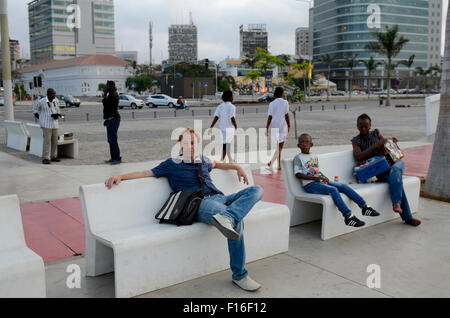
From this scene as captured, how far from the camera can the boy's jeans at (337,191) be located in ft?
16.8

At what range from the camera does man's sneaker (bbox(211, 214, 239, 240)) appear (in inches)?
150

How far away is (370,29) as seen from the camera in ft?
446

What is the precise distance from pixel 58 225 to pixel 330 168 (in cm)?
351

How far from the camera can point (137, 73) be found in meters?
116

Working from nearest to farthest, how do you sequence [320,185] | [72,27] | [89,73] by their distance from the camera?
[320,185] → [89,73] → [72,27]

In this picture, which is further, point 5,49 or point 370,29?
point 370,29

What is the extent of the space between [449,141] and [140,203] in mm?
5003

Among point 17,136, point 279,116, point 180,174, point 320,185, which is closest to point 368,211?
point 320,185

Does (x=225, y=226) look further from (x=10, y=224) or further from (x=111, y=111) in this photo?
(x=111, y=111)

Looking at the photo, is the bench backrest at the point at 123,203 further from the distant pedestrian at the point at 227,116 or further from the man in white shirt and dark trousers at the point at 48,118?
the man in white shirt and dark trousers at the point at 48,118

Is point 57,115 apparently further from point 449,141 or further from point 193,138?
point 449,141

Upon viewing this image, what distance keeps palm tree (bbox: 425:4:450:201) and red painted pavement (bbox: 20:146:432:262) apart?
7.77 feet

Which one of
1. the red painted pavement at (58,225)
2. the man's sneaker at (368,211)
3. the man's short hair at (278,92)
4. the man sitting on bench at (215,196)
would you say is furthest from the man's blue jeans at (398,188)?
the man's short hair at (278,92)
